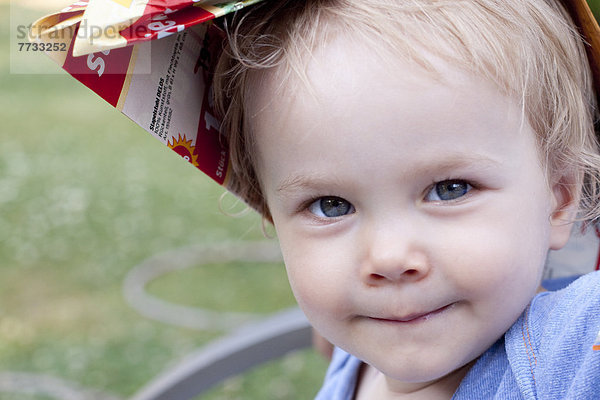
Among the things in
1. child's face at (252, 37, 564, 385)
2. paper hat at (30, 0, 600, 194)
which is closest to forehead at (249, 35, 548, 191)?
child's face at (252, 37, 564, 385)

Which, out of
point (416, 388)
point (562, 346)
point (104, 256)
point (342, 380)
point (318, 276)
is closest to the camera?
point (562, 346)

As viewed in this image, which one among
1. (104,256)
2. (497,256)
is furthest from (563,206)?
(104,256)

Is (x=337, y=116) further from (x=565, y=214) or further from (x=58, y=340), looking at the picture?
(x=58, y=340)

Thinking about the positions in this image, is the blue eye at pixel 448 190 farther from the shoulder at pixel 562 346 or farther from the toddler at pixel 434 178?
the shoulder at pixel 562 346

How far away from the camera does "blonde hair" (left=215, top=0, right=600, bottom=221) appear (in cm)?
81

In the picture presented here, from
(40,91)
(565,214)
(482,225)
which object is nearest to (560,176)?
(565,214)

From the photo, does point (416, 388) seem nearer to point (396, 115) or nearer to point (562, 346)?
point (562, 346)

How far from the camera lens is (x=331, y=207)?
858 millimetres

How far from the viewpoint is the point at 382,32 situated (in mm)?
810

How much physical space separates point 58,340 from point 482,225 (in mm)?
2484

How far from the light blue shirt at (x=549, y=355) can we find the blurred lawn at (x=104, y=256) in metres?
0.70

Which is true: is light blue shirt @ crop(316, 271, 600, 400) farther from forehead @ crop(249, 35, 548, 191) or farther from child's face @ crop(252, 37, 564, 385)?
forehead @ crop(249, 35, 548, 191)

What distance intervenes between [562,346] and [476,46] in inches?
12.5

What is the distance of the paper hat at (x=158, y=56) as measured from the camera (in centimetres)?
75
